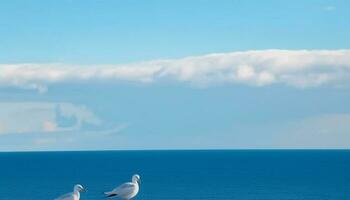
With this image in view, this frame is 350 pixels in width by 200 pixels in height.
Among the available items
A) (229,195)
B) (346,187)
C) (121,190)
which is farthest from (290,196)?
(121,190)

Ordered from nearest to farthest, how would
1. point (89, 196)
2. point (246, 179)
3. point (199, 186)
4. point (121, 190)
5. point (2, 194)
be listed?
1. point (121, 190)
2. point (89, 196)
3. point (2, 194)
4. point (199, 186)
5. point (246, 179)

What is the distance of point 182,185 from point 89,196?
97.5 ft

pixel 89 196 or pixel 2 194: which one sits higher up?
pixel 2 194

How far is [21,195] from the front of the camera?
109 metres

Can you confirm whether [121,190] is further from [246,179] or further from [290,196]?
[246,179]

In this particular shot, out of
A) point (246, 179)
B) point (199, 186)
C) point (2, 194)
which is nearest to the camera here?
point (2, 194)

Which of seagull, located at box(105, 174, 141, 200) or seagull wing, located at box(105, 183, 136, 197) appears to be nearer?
seagull wing, located at box(105, 183, 136, 197)

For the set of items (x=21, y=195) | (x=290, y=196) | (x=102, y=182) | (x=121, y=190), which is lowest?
(x=121, y=190)

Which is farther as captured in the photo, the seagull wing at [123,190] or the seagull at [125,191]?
the seagull at [125,191]

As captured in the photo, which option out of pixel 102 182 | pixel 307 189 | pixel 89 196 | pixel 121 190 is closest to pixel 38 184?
pixel 102 182

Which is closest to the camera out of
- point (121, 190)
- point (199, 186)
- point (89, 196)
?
point (121, 190)

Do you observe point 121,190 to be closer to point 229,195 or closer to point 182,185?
point 229,195

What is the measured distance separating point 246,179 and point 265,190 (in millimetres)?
30095

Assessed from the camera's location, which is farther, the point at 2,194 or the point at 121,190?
the point at 2,194
